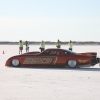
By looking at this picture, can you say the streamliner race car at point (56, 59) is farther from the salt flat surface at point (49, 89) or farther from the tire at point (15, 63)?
the salt flat surface at point (49, 89)

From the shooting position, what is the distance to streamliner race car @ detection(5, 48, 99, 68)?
59.6 ft

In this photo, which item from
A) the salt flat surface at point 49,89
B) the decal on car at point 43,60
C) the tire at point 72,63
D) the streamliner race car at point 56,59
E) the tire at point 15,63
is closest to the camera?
the salt flat surface at point 49,89

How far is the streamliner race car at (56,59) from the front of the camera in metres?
18.2

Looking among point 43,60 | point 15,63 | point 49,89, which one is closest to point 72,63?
point 43,60

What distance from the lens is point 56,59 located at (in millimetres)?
18469

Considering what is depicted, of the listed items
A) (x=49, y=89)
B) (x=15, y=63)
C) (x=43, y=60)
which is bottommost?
(x=49, y=89)

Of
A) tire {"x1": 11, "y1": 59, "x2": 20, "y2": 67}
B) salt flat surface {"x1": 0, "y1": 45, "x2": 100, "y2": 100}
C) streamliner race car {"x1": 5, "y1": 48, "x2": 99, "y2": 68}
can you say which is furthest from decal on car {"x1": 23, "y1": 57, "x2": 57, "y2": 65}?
salt flat surface {"x1": 0, "y1": 45, "x2": 100, "y2": 100}

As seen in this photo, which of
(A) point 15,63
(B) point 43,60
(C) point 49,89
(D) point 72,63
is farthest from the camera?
(A) point 15,63

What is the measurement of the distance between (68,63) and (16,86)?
7256 millimetres

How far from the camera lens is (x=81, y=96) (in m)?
9.61

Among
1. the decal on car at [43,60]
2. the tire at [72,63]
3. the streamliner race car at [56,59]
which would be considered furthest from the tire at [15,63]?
the tire at [72,63]

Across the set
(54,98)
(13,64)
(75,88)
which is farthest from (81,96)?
(13,64)

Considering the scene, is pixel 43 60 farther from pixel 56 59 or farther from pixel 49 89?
pixel 49 89

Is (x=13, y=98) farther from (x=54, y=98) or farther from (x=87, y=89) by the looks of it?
(x=87, y=89)
